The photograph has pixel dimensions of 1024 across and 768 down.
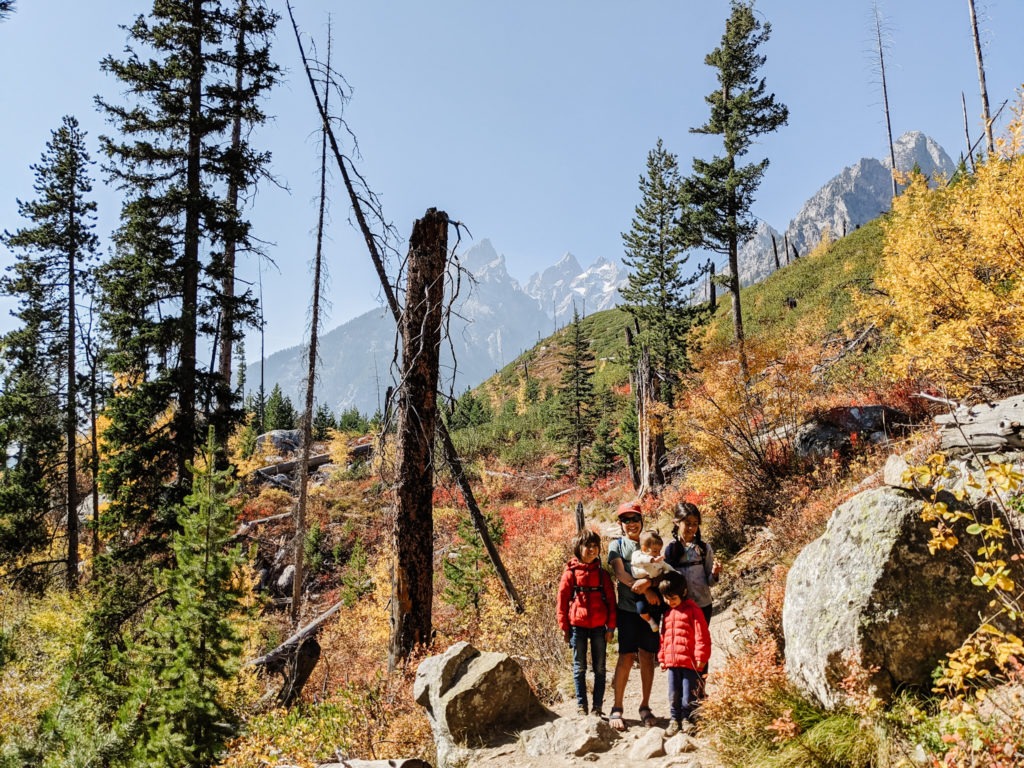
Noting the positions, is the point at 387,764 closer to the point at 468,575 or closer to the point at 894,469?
the point at 894,469

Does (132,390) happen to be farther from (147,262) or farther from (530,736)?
(530,736)

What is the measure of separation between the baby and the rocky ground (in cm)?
92

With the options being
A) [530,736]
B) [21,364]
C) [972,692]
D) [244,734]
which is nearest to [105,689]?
[244,734]

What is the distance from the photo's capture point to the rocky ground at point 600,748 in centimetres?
413

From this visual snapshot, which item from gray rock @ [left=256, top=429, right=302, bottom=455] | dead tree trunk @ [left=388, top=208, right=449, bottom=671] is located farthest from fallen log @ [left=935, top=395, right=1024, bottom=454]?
gray rock @ [left=256, top=429, right=302, bottom=455]

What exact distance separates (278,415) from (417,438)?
46.1 metres

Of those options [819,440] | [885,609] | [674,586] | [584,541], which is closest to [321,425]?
[819,440]

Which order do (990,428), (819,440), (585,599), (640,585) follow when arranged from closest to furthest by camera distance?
(640,585)
(585,599)
(990,428)
(819,440)

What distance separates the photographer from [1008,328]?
922 cm

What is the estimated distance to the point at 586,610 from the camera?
501 centimetres

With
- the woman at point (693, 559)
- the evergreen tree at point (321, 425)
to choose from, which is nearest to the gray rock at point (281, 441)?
the evergreen tree at point (321, 425)

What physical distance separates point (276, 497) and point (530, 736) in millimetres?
27057

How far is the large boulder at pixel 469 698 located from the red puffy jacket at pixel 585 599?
99 cm

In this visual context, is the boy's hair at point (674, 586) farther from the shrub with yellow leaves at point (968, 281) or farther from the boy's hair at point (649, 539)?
the shrub with yellow leaves at point (968, 281)
